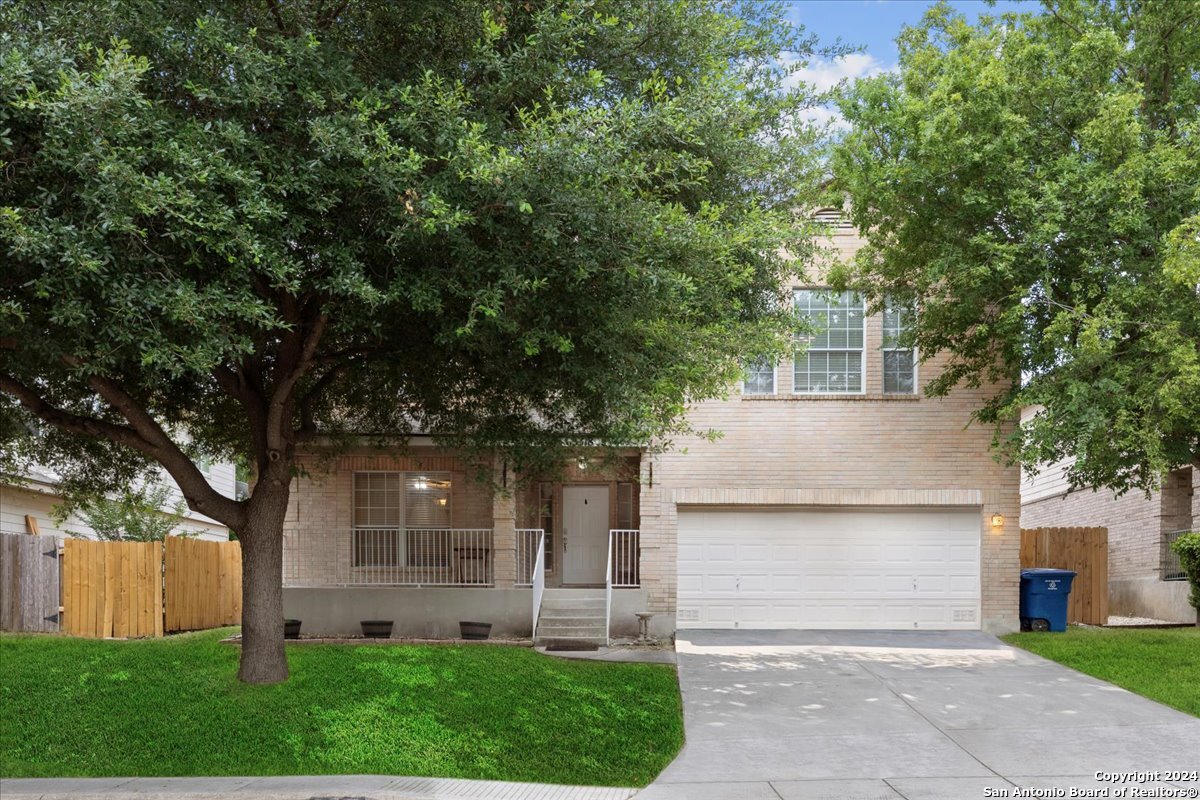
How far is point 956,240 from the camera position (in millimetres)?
14359

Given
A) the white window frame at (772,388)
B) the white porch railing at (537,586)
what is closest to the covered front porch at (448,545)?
the white porch railing at (537,586)

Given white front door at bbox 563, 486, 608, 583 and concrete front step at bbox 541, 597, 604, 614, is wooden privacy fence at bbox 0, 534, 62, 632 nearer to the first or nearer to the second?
concrete front step at bbox 541, 597, 604, 614

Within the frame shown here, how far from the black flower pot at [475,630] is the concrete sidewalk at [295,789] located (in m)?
6.83

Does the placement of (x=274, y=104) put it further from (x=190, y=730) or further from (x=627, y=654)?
(x=627, y=654)

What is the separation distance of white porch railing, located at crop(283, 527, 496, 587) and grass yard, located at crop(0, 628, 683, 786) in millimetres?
3781

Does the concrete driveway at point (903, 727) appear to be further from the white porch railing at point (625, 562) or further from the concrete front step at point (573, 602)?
the white porch railing at point (625, 562)

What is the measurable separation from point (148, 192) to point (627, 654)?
9.48 m

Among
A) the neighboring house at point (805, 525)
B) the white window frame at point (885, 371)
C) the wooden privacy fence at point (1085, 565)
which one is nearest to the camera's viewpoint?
the neighboring house at point (805, 525)

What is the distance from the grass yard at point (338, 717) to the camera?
9250 millimetres

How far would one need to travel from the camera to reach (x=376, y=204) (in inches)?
336

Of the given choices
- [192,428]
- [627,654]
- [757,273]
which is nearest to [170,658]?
[192,428]

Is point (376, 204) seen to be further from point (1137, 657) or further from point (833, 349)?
point (1137, 657)

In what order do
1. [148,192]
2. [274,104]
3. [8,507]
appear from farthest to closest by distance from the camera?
[8,507]
[274,104]
[148,192]

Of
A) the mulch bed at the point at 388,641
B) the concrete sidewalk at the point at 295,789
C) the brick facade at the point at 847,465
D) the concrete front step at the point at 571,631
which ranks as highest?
the brick facade at the point at 847,465
